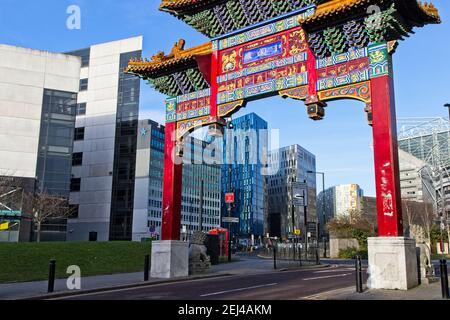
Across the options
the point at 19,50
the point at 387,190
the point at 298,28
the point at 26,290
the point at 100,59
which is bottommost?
the point at 26,290

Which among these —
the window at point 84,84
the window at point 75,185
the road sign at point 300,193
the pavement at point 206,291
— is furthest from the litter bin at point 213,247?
the window at point 84,84

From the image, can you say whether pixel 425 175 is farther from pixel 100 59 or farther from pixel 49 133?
pixel 49 133

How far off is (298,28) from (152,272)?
498 inches

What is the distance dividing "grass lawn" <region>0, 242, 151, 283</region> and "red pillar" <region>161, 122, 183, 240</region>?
187 inches

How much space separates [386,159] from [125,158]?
243 ft

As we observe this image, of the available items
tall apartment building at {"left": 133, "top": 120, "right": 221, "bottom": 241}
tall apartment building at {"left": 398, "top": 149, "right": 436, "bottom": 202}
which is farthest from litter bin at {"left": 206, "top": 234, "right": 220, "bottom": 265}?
tall apartment building at {"left": 398, "top": 149, "right": 436, "bottom": 202}

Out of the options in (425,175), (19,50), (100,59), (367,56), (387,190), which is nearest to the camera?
(387,190)

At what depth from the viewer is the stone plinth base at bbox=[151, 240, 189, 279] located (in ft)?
63.8

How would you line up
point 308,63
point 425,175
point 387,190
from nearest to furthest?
point 387,190, point 308,63, point 425,175

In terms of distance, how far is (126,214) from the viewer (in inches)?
3287

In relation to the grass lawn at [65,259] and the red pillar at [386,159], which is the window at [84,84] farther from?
the red pillar at [386,159]

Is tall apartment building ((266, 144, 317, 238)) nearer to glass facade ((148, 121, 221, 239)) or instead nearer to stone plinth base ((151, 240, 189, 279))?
glass facade ((148, 121, 221, 239))

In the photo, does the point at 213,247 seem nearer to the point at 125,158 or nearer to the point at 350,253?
the point at 350,253
